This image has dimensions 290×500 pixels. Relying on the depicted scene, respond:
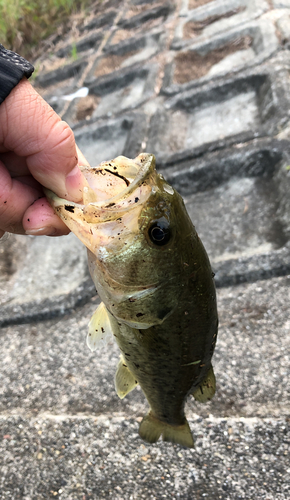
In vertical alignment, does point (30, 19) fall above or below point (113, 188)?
above

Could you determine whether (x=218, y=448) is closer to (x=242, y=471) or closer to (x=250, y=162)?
(x=242, y=471)

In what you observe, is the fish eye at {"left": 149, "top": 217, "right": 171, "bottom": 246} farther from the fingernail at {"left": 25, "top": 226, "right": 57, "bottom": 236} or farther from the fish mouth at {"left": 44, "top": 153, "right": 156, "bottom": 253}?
the fingernail at {"left": 25, "top": 226, "right": 57, "bottom": 236}

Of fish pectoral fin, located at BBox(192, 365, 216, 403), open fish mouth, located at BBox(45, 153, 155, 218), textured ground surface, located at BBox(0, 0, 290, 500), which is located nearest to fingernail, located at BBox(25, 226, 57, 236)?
open fish mouth, located at BBox(45, 153, 155, 218)

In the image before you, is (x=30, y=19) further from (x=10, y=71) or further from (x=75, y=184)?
(x=75, y=184)

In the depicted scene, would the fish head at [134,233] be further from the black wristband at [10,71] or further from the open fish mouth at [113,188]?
the black wristband at [10,71]

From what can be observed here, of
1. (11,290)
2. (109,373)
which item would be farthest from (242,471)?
(11,290)

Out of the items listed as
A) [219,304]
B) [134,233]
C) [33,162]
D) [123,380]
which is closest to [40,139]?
[33,162]
